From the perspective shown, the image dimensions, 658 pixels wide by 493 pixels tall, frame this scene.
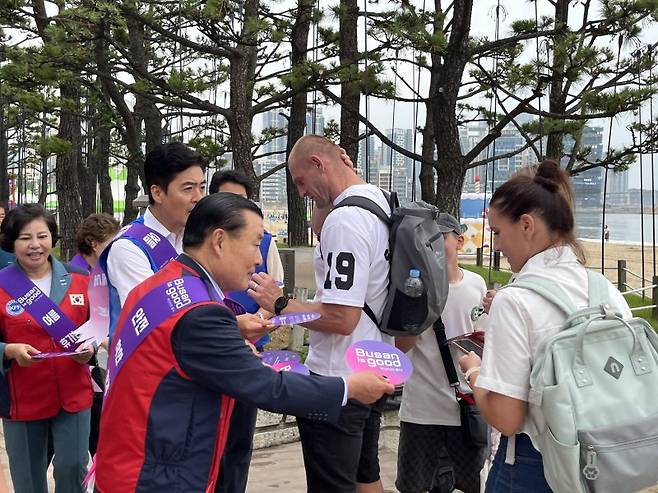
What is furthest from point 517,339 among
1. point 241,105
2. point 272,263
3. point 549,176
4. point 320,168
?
point 241,105

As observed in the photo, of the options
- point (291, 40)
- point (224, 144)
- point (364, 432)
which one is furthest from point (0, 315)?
point (224, 144)

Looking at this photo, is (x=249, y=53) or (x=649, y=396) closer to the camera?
(x=649, y=396)

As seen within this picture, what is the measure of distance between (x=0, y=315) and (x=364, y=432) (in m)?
1.49

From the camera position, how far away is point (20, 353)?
2779mm

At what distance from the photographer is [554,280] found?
1873 millimetres

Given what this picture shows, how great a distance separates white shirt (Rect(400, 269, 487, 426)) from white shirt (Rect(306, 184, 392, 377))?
552 millimetres

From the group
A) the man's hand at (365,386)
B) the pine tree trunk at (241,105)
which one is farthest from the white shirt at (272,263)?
the pine tree trunk at (241,105)

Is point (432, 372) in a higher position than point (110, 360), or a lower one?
lower

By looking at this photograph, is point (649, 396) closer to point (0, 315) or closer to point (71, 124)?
point (0, 315)

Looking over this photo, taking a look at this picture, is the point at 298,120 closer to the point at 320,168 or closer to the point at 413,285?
the point at 320,168

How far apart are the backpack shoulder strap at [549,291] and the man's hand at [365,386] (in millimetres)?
425

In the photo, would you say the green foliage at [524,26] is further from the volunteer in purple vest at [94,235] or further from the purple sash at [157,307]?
the purple sash at [157,307]

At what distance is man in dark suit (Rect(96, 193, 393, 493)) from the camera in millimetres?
1668

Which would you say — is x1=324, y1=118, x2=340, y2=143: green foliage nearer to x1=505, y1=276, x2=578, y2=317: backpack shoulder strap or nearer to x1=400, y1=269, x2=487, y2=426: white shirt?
x1=400, y1=269, x2=487, y2=426: white shirt
